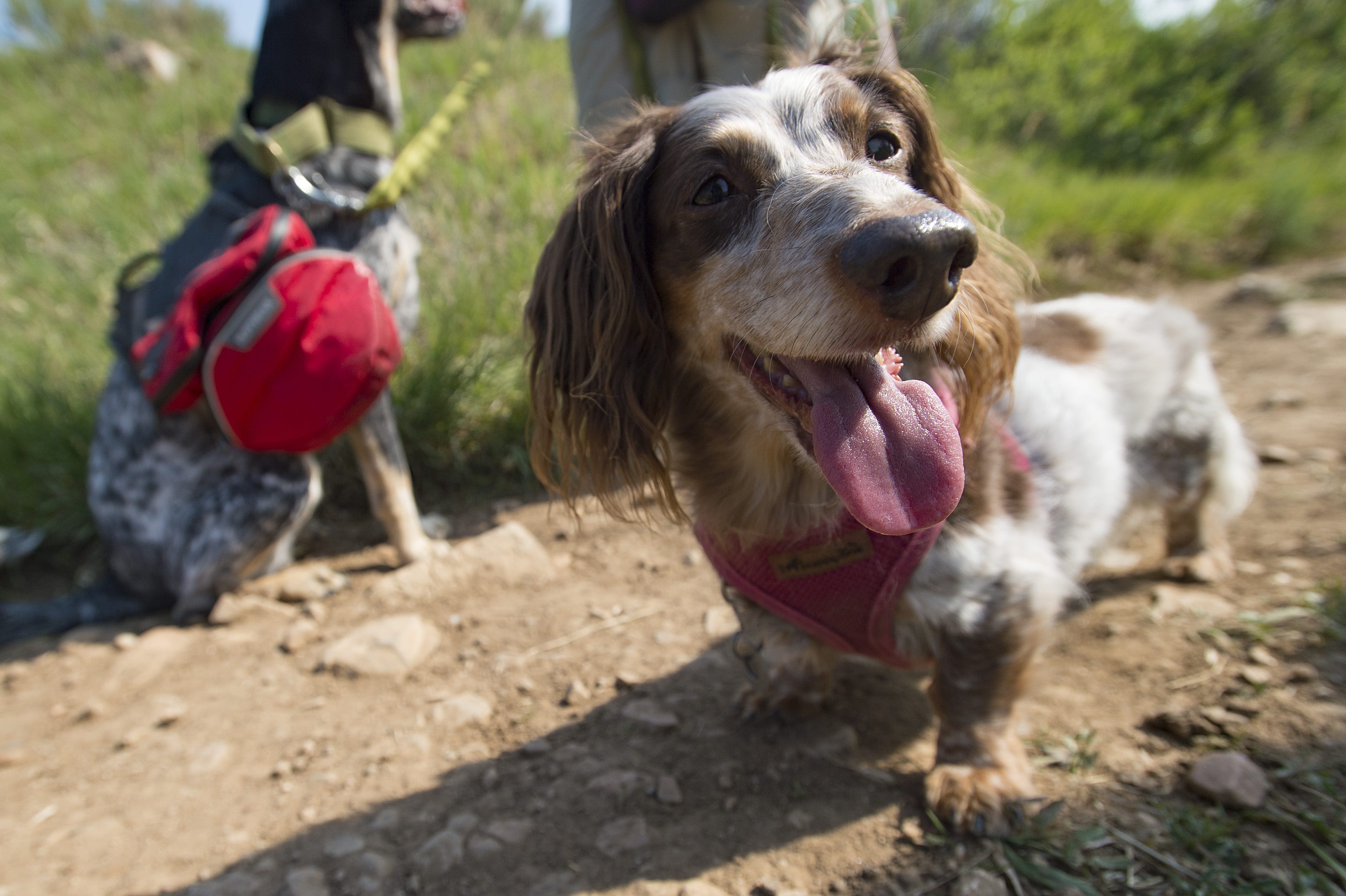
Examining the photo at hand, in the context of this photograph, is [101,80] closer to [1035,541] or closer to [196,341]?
[196,341]

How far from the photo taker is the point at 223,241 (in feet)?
10.5

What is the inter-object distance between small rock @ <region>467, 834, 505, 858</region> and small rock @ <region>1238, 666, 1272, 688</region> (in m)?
2.07

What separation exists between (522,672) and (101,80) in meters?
9.10

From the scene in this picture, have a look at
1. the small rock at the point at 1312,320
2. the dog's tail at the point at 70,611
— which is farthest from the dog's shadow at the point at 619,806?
the small rock at the point at 1312,320

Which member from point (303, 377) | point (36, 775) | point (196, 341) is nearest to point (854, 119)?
point (303, 377)

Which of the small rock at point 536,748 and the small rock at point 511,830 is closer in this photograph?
the small rock at point 511,830

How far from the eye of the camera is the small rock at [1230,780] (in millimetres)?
1754

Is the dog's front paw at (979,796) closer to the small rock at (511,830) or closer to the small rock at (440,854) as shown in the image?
the small rock at (511,830)

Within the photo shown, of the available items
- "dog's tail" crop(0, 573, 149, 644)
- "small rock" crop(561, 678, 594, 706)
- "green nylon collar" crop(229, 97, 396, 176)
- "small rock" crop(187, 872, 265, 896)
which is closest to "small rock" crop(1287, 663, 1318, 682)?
"small rock" crop(561, 678, 594, 706)

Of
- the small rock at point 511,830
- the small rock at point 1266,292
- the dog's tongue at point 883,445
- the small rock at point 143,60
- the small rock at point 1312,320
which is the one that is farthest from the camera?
the small rock at point 143,60

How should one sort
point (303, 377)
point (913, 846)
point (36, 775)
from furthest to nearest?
1. point (303, 377)
2. point (36, 775)
3. point (913, 846)

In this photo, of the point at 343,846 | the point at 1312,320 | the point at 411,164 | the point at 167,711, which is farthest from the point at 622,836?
the point at 1312,320

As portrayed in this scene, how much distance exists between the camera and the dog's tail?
10.3 feet

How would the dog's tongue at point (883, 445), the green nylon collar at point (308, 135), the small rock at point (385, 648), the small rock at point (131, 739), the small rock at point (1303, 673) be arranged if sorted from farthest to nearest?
the green nylon collar at point (308, 135) < the small rock at point (385, 648) < the small rock at point (131, 739) < the small rock at point (1303, 673) < the dog's tongue at point (883, 445)
